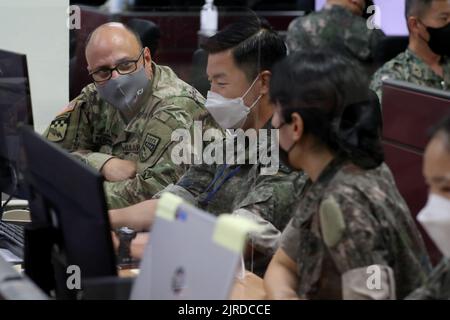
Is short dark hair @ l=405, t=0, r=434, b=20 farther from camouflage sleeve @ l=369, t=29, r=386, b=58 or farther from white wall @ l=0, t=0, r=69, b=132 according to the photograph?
white wall @ l=0, t=0, r=69, b=132

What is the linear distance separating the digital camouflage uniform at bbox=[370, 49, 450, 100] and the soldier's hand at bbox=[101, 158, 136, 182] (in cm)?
87

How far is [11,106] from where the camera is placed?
312 centimetres

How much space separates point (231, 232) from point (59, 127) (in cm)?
195

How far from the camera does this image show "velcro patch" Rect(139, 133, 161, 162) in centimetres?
326

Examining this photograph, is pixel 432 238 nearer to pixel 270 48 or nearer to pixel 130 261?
pixel 130 261

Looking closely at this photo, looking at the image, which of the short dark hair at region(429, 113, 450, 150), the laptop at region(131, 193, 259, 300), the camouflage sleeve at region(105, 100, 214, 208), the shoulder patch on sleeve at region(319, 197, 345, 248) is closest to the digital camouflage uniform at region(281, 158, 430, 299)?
the shoulder patch on sleeve at region(319, 197, 345, 248)

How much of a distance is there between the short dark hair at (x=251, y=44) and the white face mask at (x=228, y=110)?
0.07 metres

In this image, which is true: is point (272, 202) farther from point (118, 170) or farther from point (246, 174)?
point (118, 170)

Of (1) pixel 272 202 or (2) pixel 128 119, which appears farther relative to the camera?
(2) pixel 128 119

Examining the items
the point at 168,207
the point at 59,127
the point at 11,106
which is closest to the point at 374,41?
the point at 59,127

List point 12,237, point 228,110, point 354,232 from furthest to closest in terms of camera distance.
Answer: point 12,237 → point 228,110 → point 354,232

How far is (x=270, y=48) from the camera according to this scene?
291 centimetres

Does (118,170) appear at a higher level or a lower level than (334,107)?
lower

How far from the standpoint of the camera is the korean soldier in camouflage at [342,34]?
271cm
